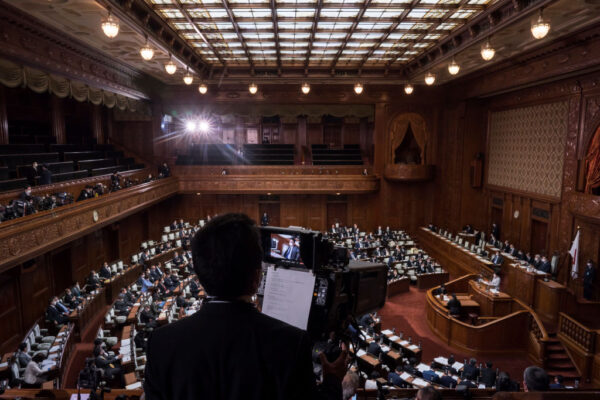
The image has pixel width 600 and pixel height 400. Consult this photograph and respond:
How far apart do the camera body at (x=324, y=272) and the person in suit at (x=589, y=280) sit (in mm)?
10566

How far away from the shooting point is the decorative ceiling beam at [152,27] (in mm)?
8657

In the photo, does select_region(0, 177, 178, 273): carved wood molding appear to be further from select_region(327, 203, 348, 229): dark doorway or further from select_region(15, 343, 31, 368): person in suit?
select_region(327, 203, 348, 229): dark doorway

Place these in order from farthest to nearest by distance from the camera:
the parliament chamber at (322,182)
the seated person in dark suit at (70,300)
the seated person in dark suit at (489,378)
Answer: the seated person in dark suit at (70,300)
the seated person in dark suit at (489,378)
the parliament chamber at (322,182)

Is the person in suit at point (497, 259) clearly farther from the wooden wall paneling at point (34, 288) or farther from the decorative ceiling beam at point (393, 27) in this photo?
the wooden wall paneling at point (34, 288)

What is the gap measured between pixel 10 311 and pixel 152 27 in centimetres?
830

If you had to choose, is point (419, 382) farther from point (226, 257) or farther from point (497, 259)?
point (497, 259)

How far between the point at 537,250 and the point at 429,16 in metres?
8.93

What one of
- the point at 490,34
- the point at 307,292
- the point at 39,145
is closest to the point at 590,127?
the point at 490,34

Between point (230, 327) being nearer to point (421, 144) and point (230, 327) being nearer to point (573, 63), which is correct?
point (573, 63)

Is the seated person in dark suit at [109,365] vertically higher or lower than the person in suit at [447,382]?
higher

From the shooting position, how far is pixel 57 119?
14.8m

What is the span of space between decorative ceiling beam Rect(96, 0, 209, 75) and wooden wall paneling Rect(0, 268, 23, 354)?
693 centimetres

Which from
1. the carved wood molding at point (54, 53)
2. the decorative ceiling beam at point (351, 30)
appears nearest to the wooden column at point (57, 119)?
the carved wood molding at point (54, 53)

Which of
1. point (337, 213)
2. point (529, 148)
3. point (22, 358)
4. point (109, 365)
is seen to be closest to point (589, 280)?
point (529, 148)
